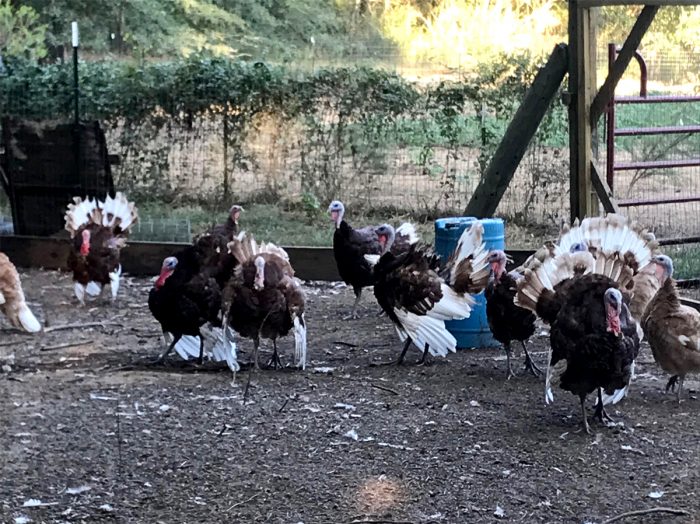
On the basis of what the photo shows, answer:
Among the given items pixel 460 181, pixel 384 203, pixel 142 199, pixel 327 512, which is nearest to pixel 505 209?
pixel 460 181

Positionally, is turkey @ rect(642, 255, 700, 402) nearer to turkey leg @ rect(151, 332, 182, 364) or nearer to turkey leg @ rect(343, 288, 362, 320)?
turkey leg @ rect(343, 288, 362, 320)

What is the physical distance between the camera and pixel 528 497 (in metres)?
4.57

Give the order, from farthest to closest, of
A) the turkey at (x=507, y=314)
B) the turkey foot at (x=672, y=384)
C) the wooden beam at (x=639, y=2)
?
the wooden beam at (x=639, y=2) < the turkey at (x=507, y=314) < the turkey foot at (x=672, y=384)

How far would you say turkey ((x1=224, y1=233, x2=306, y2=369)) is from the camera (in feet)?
21.7

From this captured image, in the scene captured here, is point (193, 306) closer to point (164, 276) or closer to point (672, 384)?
point (164, 276)

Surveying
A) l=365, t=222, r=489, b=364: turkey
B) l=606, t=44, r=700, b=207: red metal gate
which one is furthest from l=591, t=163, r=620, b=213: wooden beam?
l=365, t=222, r=489, b=364: turkey

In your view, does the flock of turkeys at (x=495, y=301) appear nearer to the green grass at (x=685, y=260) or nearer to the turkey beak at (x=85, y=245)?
the turkey beak at (x=85, y=245)

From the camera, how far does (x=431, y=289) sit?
6789 millimetres

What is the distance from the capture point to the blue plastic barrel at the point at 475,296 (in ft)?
23.6

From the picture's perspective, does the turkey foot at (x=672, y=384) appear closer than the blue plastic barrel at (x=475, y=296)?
Yes

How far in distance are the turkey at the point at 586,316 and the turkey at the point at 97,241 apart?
4.22m

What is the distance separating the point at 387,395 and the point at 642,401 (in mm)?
1529

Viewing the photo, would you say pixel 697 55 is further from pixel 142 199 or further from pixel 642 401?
pixel 142 199

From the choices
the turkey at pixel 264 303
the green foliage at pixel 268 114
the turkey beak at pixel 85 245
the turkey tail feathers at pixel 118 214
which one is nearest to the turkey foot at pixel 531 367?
the turkey at pixel 264 303
